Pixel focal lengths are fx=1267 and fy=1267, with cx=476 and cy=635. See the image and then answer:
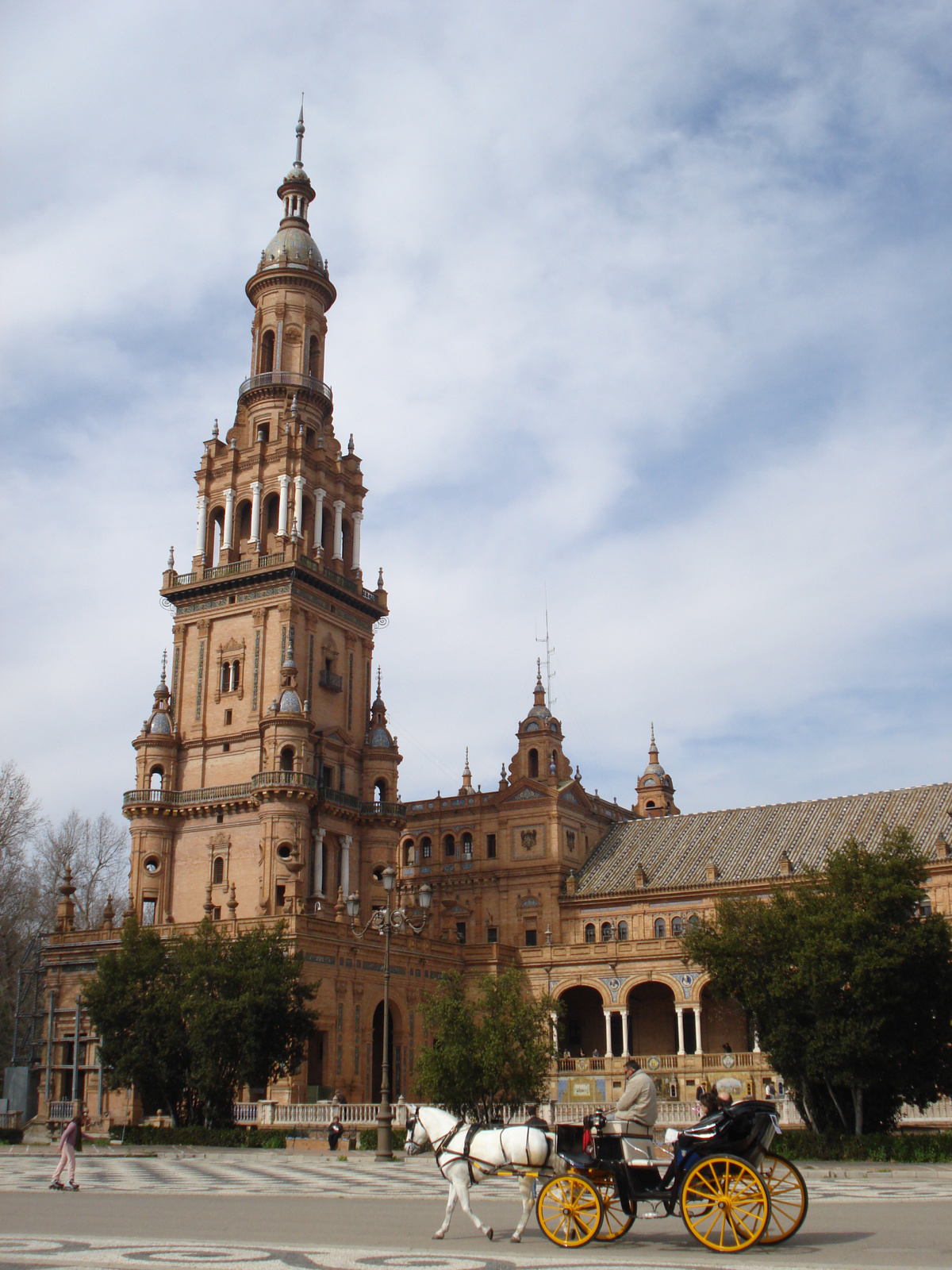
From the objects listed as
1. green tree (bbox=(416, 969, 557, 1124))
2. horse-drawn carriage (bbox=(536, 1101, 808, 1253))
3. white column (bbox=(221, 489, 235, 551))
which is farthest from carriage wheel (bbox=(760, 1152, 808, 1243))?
white column (bbox=(221, 489, 235, 551))

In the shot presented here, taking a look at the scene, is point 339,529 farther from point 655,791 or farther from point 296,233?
point 655,791

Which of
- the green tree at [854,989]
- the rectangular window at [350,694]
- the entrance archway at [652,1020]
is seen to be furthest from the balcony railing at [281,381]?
the green tree at [854,989]

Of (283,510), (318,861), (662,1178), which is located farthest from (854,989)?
(283,510)

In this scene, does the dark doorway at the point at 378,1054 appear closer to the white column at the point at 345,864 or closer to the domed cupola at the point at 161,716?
the white column at the point at 345,864

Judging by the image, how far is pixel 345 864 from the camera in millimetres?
64562

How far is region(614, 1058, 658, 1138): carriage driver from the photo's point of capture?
1543 centimetres

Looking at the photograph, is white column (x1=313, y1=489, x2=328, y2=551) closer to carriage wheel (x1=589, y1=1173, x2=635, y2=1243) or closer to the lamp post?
the lamp post

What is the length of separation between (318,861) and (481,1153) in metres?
47.0

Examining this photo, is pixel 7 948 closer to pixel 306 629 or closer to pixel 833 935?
pixel 306 629

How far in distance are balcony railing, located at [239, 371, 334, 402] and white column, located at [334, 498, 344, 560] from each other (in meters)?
7.23

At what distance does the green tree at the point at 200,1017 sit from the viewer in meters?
41.5

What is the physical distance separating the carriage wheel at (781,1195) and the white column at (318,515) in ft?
184

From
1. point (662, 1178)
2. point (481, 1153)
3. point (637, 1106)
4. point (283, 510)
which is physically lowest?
point (662, 1178)

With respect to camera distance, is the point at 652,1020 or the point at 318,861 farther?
the point at 652,1020
